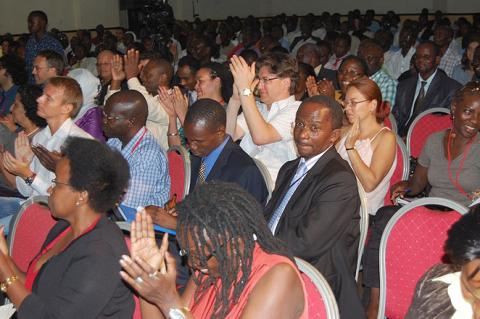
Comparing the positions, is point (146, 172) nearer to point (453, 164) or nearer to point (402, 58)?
point (453, 164)

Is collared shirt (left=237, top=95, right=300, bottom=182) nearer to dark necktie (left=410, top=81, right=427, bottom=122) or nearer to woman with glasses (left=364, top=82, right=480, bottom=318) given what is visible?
woman with glasses (left=364, top=82, right=480, bottom=318)

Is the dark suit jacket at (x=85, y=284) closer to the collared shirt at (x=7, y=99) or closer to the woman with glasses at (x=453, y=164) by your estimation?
the woman with glasses at (x=453, y=164)

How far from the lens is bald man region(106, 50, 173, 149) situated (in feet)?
14.5

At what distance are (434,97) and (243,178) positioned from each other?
278 cm

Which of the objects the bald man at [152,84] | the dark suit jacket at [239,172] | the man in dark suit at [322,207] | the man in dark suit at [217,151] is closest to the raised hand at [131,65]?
the bald man at [152,84]

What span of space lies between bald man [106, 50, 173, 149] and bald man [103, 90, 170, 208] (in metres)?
0.98

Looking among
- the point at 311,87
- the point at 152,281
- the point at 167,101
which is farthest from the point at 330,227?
the point at 311,87

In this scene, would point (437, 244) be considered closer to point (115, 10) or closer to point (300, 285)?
point (300, 285)

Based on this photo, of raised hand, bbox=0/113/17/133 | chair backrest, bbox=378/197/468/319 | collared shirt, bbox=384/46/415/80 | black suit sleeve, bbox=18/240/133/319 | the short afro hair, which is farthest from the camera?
collared shirt, bbox=384/46/415/80

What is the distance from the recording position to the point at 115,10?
13.6 metres

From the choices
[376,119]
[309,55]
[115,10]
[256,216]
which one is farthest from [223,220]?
[115,10]

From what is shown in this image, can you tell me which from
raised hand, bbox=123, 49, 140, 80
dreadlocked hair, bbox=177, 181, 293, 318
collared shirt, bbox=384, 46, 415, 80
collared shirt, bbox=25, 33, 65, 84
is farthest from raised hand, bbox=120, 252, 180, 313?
collared shirt, bbox=384, 46, 415, 80

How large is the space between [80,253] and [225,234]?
56 centimetres

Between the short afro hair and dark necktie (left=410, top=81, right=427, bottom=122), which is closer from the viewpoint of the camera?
the short afro hair
